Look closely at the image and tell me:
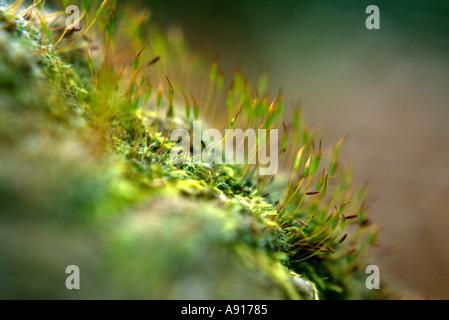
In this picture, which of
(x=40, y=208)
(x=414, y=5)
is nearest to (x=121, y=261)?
(x=40, y=208)

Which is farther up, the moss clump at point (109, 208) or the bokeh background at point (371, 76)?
the bokeh background at point (371, 76)

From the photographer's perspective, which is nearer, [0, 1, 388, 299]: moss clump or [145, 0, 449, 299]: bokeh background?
[0, 1, 388, 299]: moss clump

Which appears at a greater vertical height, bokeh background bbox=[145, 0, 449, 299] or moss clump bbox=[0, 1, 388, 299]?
bokeh background bbox=[145, 0, 449, 299]

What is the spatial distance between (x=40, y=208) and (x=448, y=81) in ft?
17.8

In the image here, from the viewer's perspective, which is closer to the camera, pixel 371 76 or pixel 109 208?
pixel 109 208

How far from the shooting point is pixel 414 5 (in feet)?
18.1

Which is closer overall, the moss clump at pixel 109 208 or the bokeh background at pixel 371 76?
the moss clump at pixel 109 208

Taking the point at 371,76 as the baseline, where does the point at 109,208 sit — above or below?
below

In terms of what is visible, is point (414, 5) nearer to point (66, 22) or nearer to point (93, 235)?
point (66, 22)

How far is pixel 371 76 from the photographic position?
16.9 ft

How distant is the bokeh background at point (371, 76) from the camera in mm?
3760

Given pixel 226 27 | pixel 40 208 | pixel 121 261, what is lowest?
pixel 121 261

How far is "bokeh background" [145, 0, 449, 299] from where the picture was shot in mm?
3760

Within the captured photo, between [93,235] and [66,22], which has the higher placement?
[66,22]
